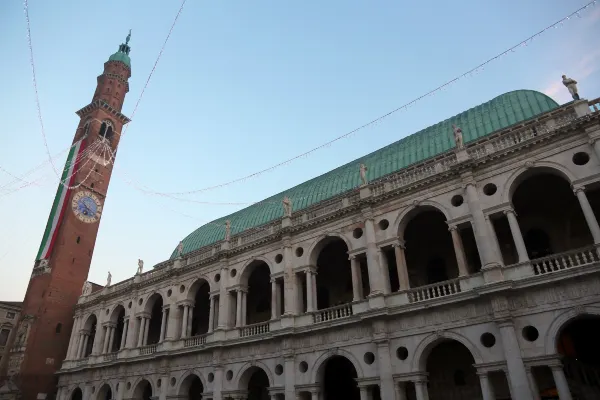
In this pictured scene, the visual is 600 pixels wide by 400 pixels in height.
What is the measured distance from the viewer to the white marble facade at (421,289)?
1805cm

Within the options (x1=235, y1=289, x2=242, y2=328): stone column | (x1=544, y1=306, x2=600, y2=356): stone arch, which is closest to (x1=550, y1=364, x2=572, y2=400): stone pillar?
(x1=544, y1=306, x2=600, y2=356): stone arch

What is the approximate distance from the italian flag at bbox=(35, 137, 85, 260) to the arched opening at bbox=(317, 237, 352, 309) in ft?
105

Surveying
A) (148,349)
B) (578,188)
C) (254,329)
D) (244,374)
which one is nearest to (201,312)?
(148,349)

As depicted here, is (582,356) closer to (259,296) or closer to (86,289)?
(259,296)

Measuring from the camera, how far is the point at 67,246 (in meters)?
44.9

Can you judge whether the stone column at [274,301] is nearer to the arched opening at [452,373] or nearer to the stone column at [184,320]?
the stone column at [184,320]

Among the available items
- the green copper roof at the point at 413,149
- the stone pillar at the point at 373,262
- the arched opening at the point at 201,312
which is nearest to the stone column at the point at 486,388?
the stone pillar at the point at 373,262

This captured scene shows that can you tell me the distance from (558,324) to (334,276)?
1544 centimetres

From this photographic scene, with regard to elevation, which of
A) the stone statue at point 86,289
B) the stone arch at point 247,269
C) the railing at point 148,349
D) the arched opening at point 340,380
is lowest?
the arched opening at point 340,380

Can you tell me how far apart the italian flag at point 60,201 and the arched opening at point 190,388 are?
2352 cm

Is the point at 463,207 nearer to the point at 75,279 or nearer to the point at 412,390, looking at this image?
the point at 412,390

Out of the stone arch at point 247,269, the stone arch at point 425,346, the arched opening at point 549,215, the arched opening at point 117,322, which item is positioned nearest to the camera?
the stone arch at point 425,346

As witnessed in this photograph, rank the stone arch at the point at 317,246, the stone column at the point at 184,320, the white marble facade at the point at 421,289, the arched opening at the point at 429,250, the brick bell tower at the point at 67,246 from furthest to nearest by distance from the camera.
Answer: the brick bell tower at the point at 67,246 → the stone column at the point at 184,320 → the stone arch at the point at 317,246 → the arched opening at the point at 429,250 → the white marble facade at the point at 421,289

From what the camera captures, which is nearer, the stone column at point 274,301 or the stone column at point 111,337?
the stone column at point 274,301
